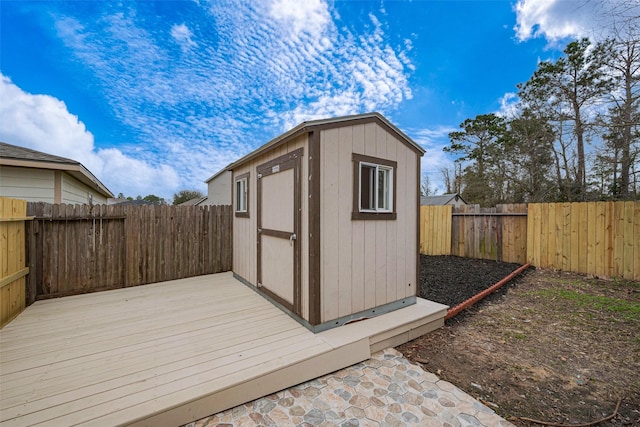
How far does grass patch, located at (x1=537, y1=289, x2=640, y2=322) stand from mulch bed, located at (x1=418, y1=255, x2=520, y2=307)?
915 mm

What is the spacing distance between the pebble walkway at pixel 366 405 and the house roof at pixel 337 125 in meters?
2.49

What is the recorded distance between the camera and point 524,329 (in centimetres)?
335

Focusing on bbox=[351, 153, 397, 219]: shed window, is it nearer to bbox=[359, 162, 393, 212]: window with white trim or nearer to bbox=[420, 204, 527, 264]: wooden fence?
bbox=[359, 162, 393, 212]: window with white trim

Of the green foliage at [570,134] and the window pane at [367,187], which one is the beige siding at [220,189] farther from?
the green foliage at [570,134]

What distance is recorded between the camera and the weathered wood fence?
4.98 m

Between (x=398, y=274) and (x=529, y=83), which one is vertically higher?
(x=529, y=83)

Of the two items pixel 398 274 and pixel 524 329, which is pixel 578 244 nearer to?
pixel 524 329

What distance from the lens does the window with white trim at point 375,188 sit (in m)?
3.11

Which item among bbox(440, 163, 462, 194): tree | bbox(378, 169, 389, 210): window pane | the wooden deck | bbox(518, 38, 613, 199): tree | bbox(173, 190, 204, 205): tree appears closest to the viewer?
the wooden deck

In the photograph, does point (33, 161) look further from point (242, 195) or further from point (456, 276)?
point (456, 276)

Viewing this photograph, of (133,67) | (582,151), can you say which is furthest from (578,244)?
(133,67)

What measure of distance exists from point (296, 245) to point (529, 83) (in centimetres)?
1344

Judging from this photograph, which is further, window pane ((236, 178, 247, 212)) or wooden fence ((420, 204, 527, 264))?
wooden fence ((420, 204, 527, 264))

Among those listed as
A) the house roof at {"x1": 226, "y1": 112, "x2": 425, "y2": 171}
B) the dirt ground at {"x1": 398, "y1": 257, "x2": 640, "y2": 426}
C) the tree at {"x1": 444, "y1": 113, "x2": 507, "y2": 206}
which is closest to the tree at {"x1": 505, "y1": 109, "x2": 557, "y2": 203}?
the tree at {"x1": 444, "y1": 113, "x2": 507, "y2": 206}
